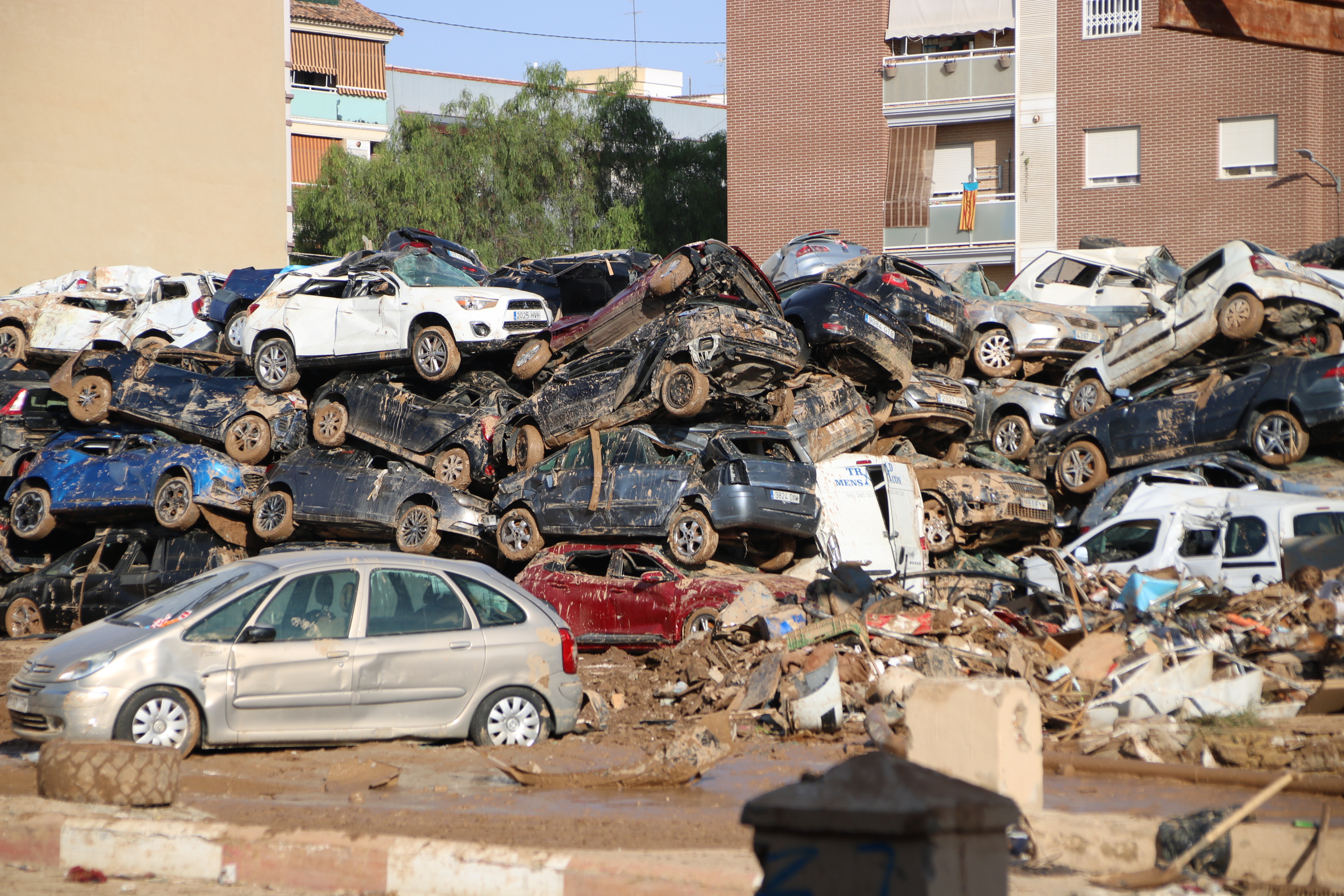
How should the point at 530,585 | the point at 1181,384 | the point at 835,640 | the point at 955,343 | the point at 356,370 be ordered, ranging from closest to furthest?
the point at 835,640, the point at 530,585, the point at 1181,384, the point at 356,370, the point at 955,343

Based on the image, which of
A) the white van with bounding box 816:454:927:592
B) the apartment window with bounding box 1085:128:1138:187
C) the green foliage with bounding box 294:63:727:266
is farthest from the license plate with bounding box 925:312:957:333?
the green foliage with bounding box 294:63:727:266

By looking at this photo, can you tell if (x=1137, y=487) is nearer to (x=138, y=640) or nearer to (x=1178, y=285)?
(x=1178, y=285)

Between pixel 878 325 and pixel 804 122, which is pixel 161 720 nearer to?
pixel 878 325

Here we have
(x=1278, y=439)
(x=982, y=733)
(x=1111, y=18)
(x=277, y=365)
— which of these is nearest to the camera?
(x=982, y=733)

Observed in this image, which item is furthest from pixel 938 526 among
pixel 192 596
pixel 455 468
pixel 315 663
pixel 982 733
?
pixel 982 733

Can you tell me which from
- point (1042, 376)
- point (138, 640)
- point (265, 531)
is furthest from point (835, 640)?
point (1042, 376)

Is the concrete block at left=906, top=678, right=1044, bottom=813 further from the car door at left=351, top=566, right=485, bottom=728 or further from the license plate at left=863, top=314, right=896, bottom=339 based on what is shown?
the license plate at left=863, top=314, right=896, bottom=339

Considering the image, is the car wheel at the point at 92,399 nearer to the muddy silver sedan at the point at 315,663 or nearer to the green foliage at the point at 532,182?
the muddy silver sedan at the point at 315,663

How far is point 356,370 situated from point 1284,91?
2291 centimetres

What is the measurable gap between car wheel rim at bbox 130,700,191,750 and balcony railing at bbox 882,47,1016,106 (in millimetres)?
28185

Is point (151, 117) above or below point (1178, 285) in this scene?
above

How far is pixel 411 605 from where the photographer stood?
8.69m

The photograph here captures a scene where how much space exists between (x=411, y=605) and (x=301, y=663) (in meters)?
0.88

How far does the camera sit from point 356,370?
59.2 ft
